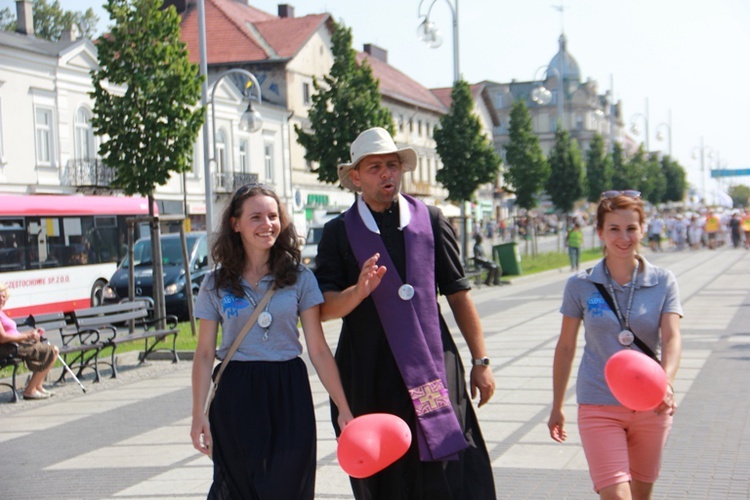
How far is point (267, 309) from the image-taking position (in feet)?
14.3

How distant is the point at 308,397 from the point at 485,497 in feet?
2.72

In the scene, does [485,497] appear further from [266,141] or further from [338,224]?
[266,141]

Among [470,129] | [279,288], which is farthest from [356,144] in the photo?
[470,129]

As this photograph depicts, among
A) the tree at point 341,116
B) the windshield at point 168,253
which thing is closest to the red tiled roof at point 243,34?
the tree at point 341,116

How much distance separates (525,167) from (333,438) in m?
35.4

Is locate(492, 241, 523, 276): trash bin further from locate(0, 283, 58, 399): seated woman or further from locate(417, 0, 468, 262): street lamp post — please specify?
locate(0, 283, 58, 399): seated woman

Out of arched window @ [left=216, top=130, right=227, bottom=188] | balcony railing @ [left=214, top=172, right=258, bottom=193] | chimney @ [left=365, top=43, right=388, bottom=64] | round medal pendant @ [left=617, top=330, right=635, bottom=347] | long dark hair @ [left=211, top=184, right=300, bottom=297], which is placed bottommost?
round medal pendant @ [left=617, top=330, right=635, bottom=347]

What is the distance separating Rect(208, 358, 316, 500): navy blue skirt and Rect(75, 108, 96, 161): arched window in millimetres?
36891

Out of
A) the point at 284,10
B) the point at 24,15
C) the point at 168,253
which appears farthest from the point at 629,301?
the point at 284,10

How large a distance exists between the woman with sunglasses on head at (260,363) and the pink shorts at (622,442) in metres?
1.07

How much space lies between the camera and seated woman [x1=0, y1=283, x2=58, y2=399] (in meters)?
11.4

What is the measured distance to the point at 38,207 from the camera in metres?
25.6

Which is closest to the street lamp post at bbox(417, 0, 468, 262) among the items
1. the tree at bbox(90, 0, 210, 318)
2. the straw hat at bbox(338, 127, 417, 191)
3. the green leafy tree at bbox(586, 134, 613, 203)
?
the tree at bbox(90, 0, 210, 318)

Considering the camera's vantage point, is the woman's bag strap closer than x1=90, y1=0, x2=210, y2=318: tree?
Yes
